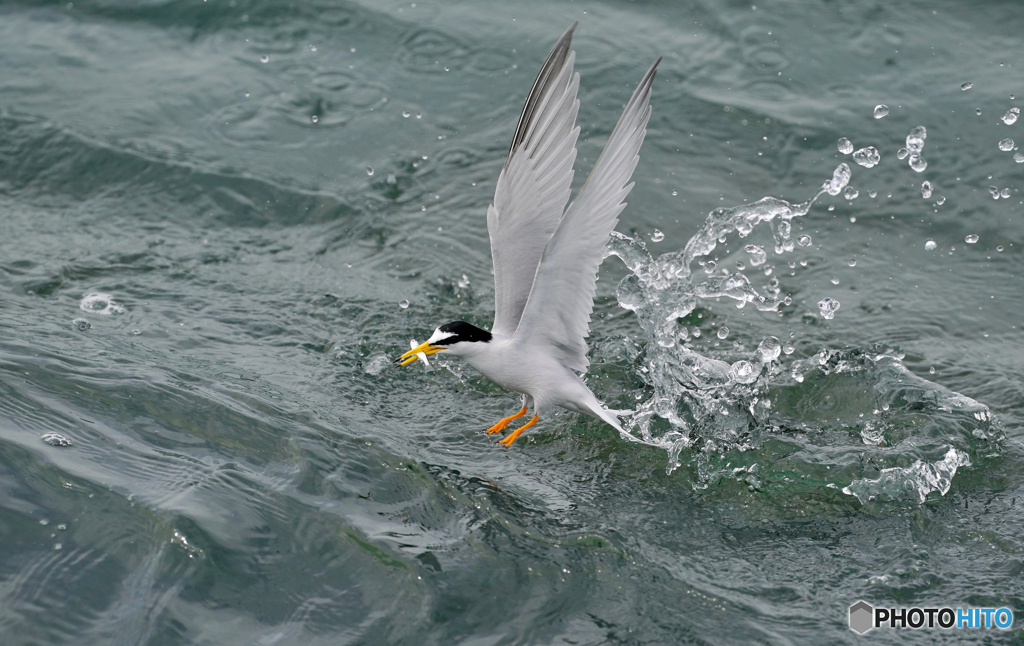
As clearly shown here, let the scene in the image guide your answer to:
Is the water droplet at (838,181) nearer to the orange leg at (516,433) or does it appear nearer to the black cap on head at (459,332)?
the orange leg at (516,433)

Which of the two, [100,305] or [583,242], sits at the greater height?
[583,242]

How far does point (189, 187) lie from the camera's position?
866 cm

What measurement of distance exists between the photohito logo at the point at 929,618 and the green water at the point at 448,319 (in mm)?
55

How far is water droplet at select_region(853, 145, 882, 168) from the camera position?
8250mm

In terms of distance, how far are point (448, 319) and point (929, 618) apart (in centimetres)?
396

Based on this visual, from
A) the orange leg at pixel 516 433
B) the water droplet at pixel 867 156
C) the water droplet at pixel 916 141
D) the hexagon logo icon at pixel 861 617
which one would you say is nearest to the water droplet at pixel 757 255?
the water droplet at pixel 867 156

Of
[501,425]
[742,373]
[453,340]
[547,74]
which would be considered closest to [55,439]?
[453,340]

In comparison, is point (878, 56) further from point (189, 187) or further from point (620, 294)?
point (189, 187)

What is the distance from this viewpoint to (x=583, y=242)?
539 cm

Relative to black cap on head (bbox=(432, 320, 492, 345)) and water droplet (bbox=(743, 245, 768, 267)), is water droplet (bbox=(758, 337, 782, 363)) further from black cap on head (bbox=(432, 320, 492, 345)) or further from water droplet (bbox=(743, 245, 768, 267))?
black cap on head (bbox=(432, 320, 492, 345))

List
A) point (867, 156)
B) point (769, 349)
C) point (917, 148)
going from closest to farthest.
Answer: point (769, 349) → point (867, 156) → point (917, 148)

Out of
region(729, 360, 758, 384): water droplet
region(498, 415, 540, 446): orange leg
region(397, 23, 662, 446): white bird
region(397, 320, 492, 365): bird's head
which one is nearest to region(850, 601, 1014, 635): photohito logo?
region(397, 23, 662, 446): white bird

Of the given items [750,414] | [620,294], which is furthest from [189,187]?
[750,414]

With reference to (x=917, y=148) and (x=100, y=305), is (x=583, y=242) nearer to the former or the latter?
(x=100, y=305)
